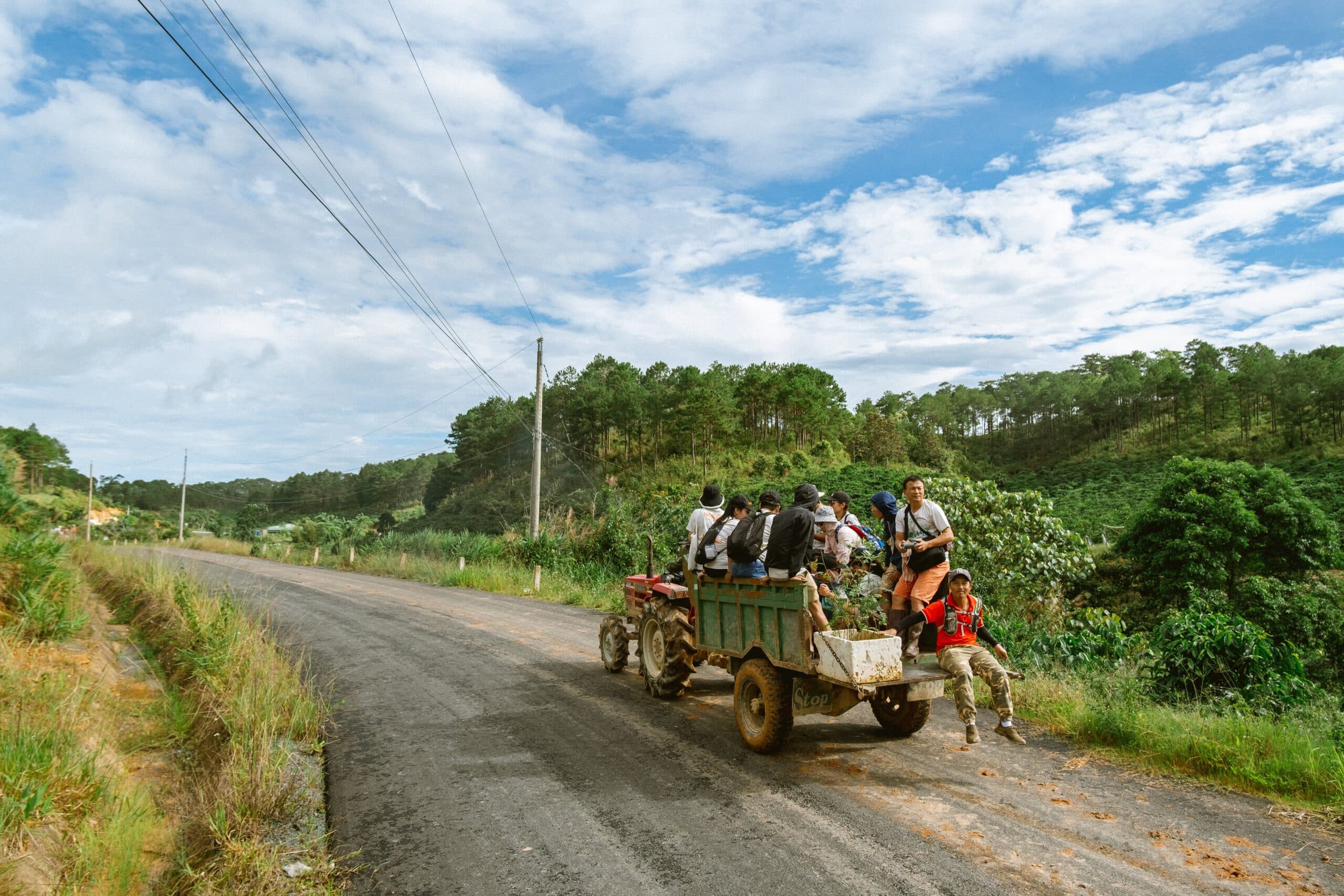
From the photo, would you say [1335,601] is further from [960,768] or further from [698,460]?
[698,460]

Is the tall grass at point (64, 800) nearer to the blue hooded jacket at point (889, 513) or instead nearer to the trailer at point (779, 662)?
the trailer at point (779, 662)

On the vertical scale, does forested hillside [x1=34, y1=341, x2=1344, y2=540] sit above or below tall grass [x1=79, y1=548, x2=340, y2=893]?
above

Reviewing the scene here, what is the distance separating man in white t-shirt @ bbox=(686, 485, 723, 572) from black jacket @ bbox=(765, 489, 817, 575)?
1.35m

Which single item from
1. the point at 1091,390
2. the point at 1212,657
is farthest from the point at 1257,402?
the point at 1212,657

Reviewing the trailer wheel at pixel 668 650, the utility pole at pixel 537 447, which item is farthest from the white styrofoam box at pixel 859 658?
the utility pole at pixel 537 447

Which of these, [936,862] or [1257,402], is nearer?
[936,862]

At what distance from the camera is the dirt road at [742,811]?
3.93 metres

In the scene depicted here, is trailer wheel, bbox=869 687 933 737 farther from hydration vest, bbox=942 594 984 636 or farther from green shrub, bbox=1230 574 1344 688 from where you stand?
green shrub, bbox=1230 574 1344 688

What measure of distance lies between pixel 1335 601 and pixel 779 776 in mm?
27992

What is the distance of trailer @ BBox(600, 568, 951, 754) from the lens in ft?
17.4

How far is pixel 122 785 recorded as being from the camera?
→ 218 inches

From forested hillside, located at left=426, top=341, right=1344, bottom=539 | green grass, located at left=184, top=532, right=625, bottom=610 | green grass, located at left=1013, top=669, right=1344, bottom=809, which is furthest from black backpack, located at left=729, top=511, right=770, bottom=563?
forested hillside, located at left=426, top=341, right=1344, bottom=539

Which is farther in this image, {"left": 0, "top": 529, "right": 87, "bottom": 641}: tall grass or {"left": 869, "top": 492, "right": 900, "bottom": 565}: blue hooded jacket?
{"left": 0, "top": 529, "right": 87, "bottom": 641}: tall grass

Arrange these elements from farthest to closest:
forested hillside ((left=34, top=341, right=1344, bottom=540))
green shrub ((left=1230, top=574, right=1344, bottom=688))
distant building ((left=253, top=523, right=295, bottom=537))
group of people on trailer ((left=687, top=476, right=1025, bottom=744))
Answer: forested hillside ((left=34, top=341, right=1344, bottom=540)) → distant building ((left=253, top=523, right=295, bottom=537)) → green shrub ((left=1230, top=574, right=1344, bottom=688)) → group of people on trailer ((left=687, top=476, right=1025, bottom=744))
